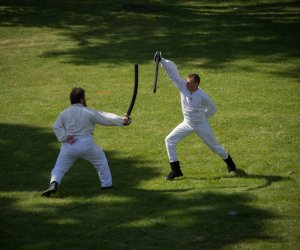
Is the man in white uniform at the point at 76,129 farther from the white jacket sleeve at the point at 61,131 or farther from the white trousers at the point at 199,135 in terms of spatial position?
the white trousers at the point at 199,135

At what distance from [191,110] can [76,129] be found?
7.43ft

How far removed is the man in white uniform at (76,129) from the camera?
10.4 metres

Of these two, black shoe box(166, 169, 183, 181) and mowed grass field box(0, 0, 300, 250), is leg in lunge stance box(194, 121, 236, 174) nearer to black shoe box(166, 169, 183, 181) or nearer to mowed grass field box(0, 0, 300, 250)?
mowed grass field box(0, 0, 300, 250)

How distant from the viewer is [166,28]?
27.7 m

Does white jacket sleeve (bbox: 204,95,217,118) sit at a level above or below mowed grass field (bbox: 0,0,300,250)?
above

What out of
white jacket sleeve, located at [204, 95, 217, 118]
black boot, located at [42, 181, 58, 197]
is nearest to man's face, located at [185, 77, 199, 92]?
white jacket sleeve, located at [204, 95, 217, 118]

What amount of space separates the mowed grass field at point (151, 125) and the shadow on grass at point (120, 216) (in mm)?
28

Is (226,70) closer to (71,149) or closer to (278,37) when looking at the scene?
(278,37)

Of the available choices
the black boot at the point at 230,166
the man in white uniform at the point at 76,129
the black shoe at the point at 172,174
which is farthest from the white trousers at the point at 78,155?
the black boot at the point at 230,166

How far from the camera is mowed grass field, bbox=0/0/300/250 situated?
29.3 ft

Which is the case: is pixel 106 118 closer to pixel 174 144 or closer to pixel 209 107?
pixel 174 144

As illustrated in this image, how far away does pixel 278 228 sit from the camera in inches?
343

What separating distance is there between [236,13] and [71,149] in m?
21.6

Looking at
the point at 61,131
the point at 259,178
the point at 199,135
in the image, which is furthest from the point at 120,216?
the point at 259,178
